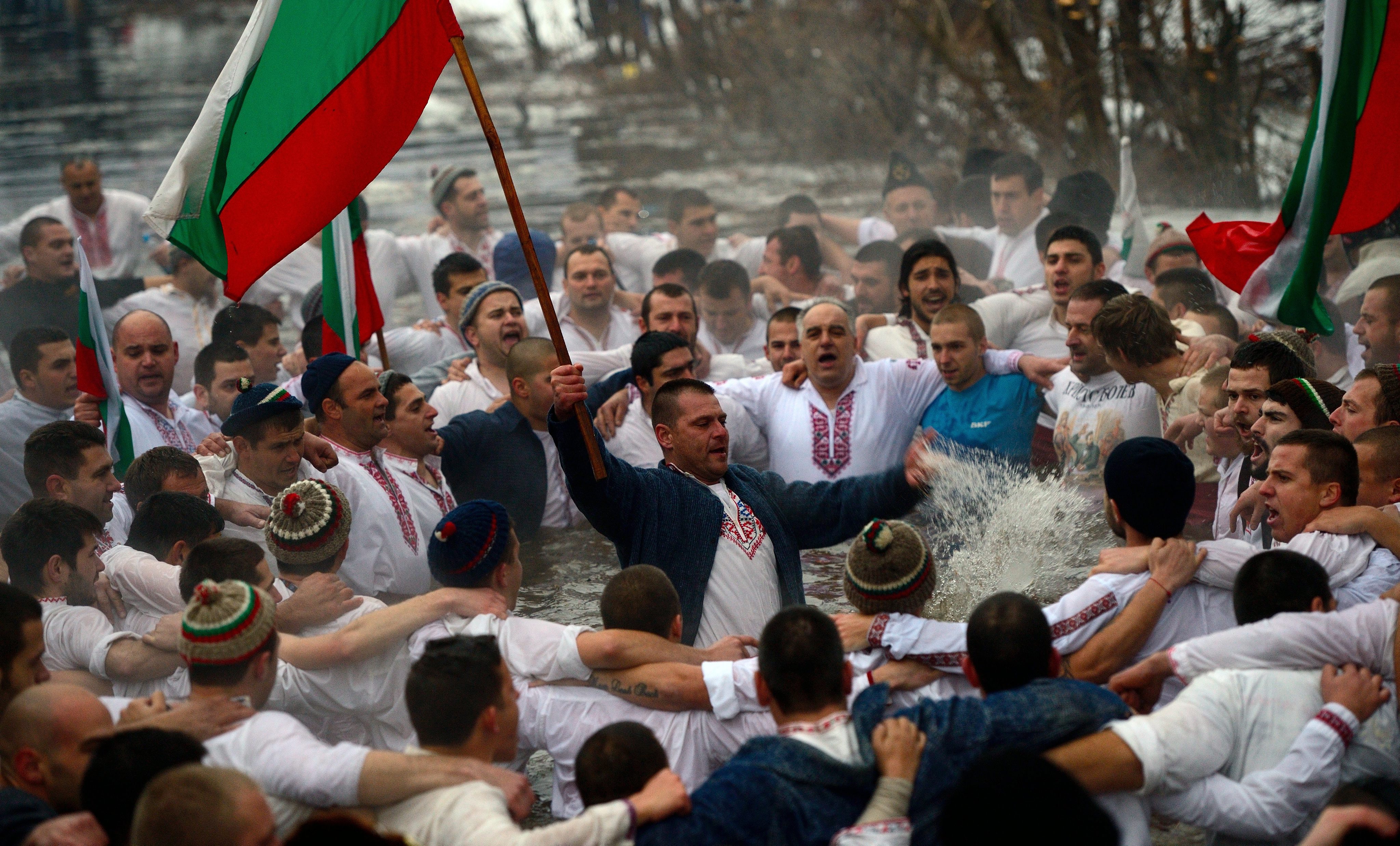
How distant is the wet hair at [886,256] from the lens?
9.91 meters

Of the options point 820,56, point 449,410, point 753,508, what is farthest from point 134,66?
point 753,508

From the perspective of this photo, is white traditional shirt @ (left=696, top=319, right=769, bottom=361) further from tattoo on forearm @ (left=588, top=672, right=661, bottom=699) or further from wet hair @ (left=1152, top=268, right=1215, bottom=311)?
tattoo on forearm @ (left=588, top=672, right=661, bottom=699)

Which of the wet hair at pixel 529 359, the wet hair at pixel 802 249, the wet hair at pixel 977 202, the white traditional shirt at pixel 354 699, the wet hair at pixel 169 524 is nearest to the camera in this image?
the white traditional shirt at pixel 354 699

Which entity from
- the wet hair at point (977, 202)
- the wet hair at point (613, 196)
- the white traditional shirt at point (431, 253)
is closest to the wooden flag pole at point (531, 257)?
the white traditional shirt at point (431, 253)

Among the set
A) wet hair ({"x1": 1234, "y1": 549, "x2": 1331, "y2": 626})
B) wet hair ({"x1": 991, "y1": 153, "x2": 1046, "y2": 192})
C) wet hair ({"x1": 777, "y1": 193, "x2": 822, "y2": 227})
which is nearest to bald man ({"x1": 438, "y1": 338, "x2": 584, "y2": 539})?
wet hair ({"x1": 1234, "y1": 549, "x2": 1331, "y2": 626})

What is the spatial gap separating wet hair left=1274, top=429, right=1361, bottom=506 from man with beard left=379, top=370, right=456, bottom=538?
3816 mm

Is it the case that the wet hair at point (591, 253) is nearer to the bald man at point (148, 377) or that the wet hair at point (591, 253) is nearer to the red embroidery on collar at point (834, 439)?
the red embroidery on collar at point (834, 439)

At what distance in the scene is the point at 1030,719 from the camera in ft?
11.1

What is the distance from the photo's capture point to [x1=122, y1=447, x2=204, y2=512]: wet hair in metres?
5.50

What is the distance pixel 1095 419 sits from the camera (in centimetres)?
660

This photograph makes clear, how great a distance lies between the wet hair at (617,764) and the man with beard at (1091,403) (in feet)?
12.2

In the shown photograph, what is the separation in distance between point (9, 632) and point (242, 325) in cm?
453

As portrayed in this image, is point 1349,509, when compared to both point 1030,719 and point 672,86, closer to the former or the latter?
point 1030,719

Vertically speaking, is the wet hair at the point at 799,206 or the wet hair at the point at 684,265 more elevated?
the wet hair at the point at 799,206
